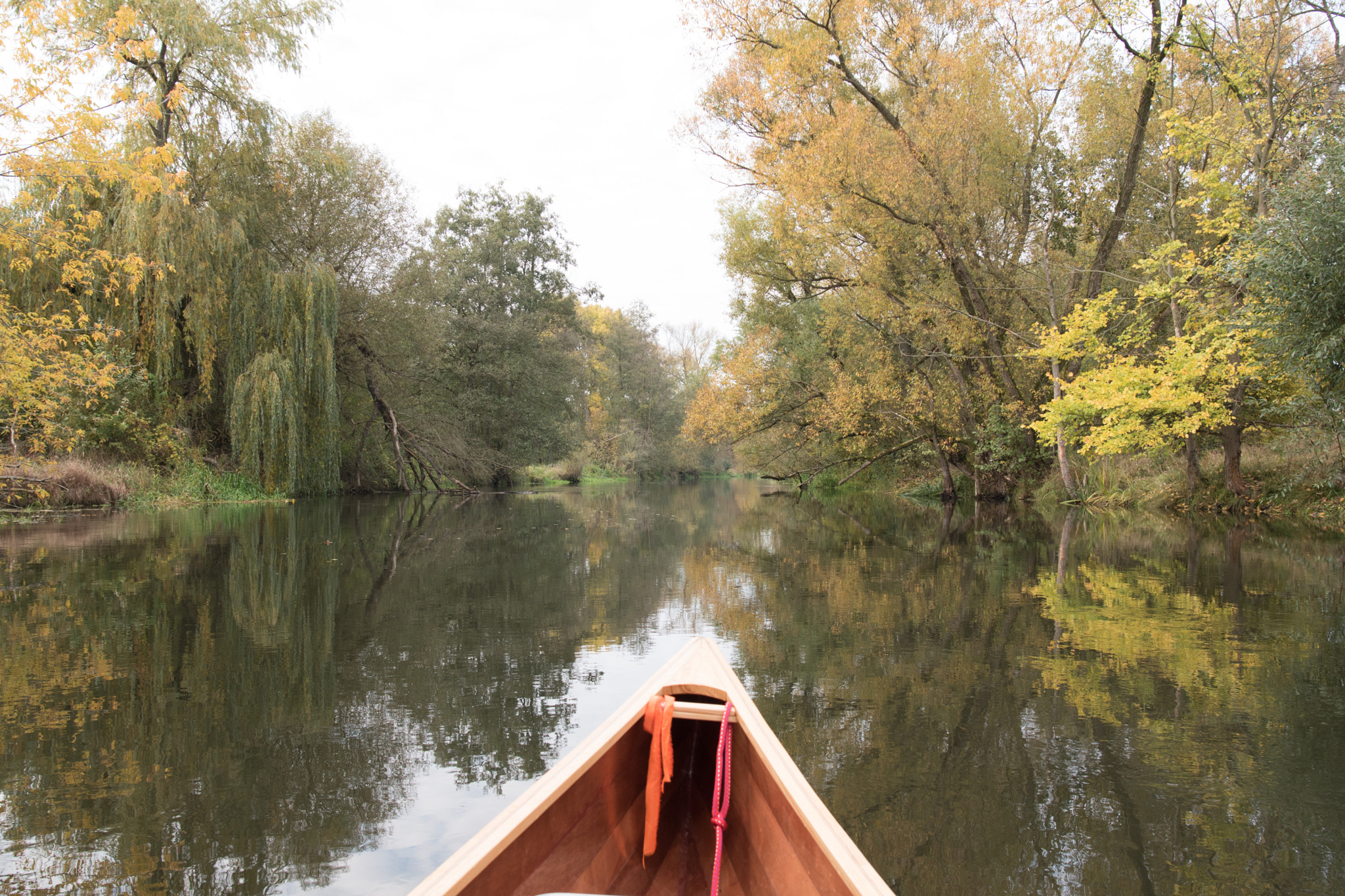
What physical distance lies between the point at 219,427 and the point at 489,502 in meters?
6.97

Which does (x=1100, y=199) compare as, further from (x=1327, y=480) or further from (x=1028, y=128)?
(x=1327, y=480)

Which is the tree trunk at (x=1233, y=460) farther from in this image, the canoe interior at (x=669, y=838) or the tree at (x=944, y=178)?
the canoe interior at (x=669, y=838)

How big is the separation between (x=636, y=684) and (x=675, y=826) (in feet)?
6.34

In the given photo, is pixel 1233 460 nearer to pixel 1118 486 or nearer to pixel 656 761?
pixel 1118 486

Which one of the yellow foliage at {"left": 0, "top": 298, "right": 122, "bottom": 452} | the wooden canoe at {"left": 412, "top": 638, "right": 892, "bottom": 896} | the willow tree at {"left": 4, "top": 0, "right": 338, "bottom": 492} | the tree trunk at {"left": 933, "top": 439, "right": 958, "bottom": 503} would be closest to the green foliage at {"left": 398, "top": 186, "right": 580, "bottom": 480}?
the willow tree at {"left": 4, "top": 0, "right": 338, "bottom": 492}

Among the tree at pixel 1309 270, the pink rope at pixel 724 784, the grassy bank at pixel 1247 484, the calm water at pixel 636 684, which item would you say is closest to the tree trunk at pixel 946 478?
the grassy bank at pixel 1247 484

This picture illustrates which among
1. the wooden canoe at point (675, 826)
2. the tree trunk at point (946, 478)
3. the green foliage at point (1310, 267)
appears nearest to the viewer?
the wooden canoe at point (675, 826)

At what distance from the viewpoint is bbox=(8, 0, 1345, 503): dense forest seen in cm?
1098

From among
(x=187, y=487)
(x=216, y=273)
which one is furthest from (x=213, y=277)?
(x=187, y=487)

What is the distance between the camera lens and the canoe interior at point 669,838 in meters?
1.92

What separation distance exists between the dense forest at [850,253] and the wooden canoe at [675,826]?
9.31m

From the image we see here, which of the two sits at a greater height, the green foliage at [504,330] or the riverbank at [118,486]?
the green foliage at [504,330]

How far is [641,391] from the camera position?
160ft

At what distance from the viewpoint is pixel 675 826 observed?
2.55 metres
